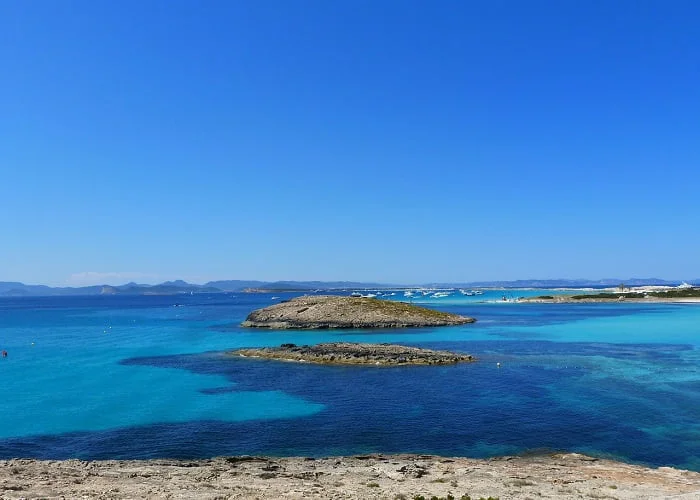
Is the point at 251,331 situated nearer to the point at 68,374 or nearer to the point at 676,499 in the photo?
the point at 68,374

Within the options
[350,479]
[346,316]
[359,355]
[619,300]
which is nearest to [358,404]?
[350,479]

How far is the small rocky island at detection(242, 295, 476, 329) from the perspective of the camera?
9081cm

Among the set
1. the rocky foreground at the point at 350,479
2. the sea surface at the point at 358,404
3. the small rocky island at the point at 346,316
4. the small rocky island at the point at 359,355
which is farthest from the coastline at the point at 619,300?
the rocky foreground at the point at 350,479

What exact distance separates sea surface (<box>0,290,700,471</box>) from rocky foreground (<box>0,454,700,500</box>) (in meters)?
2.37

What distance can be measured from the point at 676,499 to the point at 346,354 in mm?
38295

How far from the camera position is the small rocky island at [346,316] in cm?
9081

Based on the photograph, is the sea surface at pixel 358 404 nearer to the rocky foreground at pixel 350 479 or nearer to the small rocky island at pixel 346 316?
the rocky foreground at pixel 350 479

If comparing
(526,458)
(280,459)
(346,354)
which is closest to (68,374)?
(346,354)

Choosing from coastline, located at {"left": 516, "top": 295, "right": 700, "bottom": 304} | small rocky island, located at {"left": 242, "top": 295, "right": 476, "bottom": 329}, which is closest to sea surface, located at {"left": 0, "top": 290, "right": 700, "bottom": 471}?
small rocky island, located at {"left": 242, "top": 295, "right": 476, "bottom": 329}

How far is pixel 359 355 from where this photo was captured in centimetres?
5181

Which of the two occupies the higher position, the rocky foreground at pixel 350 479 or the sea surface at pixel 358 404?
the rocky foreground at pixel 350 479

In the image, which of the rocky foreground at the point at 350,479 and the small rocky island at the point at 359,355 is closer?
the rocky foreground at the point at 350,479

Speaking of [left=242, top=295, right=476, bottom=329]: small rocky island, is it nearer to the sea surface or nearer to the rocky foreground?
the sea surface

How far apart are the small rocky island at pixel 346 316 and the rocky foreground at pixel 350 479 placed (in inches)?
2654
